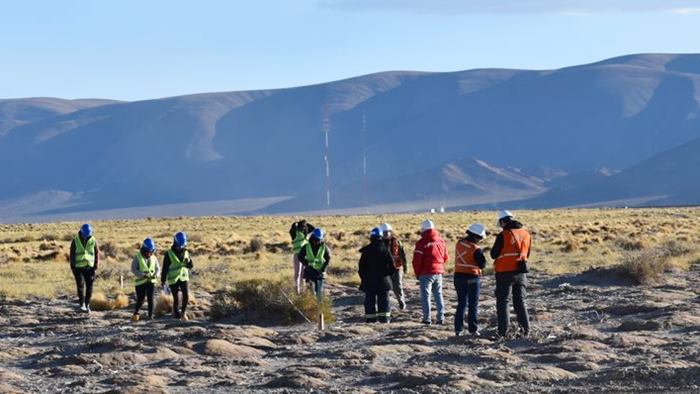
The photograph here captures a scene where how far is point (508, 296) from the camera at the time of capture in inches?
654

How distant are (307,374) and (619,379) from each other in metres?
3.09

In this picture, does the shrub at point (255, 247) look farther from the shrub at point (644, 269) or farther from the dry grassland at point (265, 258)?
→ the shrub at point (644, 269)

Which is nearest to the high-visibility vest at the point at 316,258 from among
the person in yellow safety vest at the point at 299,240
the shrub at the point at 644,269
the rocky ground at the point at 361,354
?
the rocky ground at the point at 361,354

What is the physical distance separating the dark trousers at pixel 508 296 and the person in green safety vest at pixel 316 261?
4282mm

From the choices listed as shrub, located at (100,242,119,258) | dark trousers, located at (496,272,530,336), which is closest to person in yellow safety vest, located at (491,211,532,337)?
dark trousers, located at (496,272,530,336)

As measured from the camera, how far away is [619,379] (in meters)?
13.4

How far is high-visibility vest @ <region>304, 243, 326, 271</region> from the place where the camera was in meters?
20.7

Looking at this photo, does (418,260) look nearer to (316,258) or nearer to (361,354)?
(316,258)

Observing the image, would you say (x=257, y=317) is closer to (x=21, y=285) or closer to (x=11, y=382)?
(x=11, y=382)

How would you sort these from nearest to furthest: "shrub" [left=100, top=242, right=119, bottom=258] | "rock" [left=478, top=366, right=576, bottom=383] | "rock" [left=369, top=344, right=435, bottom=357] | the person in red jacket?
"rock" [left=478, top=366, right=576, bottom=383] < "rock" [left=369, top=344, right=435, bottom=357] < the person in red jacket < "shrub" [left=100, top=242, right=119, bottom=258]

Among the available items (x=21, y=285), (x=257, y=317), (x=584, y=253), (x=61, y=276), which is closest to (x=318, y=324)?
(x=257, y=317)

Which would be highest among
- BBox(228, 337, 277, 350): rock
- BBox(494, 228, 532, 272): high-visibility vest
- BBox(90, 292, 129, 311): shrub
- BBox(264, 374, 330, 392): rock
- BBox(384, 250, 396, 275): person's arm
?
BBox(494, 228, 532, 272): high-visibility vest

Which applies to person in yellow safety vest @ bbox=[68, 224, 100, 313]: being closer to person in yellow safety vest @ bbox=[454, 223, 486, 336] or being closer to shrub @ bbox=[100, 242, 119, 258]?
person in yellow safety vest @ bbox=[454, 223, 486, 336]

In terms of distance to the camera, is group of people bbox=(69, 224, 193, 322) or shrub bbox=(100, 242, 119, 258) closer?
group of people bbox=(69, 224, 193, 322)
